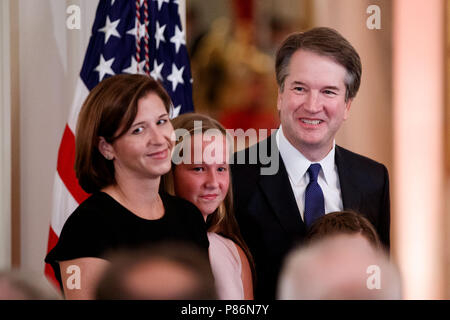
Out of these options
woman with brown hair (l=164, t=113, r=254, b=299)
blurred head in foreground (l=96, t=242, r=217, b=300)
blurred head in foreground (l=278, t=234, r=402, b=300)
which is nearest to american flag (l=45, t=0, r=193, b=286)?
woman with brown hair (l=164, t=113, r=254, b=299)

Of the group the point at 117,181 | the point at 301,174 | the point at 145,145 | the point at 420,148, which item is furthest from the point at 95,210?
the point at 420,148

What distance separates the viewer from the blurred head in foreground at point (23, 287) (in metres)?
1.41

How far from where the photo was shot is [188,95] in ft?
4.94

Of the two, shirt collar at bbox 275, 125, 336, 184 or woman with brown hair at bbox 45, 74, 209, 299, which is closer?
woman with brown hair at bbox 45, 74, 209, 299

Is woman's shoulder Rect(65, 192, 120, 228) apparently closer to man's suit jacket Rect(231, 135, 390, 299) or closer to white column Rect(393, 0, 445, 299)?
man's suit jacket Rect(231, 135, 390, 299)

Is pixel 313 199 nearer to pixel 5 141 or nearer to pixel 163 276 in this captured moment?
pixel 163 276

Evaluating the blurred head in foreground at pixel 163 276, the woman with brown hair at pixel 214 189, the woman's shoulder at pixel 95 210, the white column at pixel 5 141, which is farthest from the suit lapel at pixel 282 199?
the white column at pixel 5 141

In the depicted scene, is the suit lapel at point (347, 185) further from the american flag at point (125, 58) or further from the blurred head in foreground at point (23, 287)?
the blurred head in foreground at point (23, 287)

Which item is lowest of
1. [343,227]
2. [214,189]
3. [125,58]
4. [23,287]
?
[23,287]

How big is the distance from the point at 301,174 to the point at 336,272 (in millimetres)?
262

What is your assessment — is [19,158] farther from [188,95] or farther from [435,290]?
[435,290]

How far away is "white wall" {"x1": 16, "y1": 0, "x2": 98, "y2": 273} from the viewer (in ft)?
5.01

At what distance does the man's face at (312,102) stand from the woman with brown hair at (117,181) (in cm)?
30

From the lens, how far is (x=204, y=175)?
1.43 m
